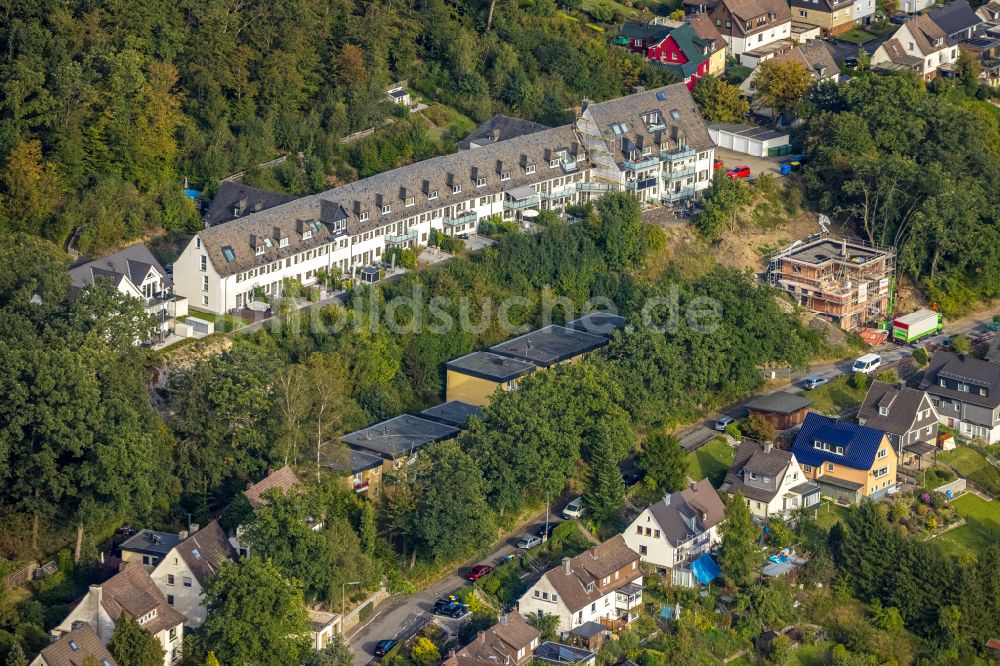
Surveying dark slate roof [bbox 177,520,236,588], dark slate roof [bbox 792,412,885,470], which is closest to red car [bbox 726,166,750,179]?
dark slate roof [bbox 792,412,885,470]

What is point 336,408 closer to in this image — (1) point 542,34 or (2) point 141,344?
(2) point 141,344

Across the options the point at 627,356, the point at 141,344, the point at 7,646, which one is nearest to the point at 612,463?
the point at 627,356

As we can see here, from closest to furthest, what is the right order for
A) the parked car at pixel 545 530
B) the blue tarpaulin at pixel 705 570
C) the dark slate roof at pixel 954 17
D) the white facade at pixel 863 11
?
the blue tarpaulin at pixel 705 570
the parked car at pixel 545 530
the dark slate roof at pixel 954 17
the white facade at pixel 863 11

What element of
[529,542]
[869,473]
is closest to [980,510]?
Answer: [869,473]

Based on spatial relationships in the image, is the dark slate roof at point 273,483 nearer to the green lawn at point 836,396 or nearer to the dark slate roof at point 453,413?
the dark slate roof at point 453,413

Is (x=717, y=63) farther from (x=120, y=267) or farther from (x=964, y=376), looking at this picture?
(x=120, y=267)

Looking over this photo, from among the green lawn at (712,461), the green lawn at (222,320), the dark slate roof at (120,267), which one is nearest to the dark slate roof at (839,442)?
the green lawn at (712,461)
